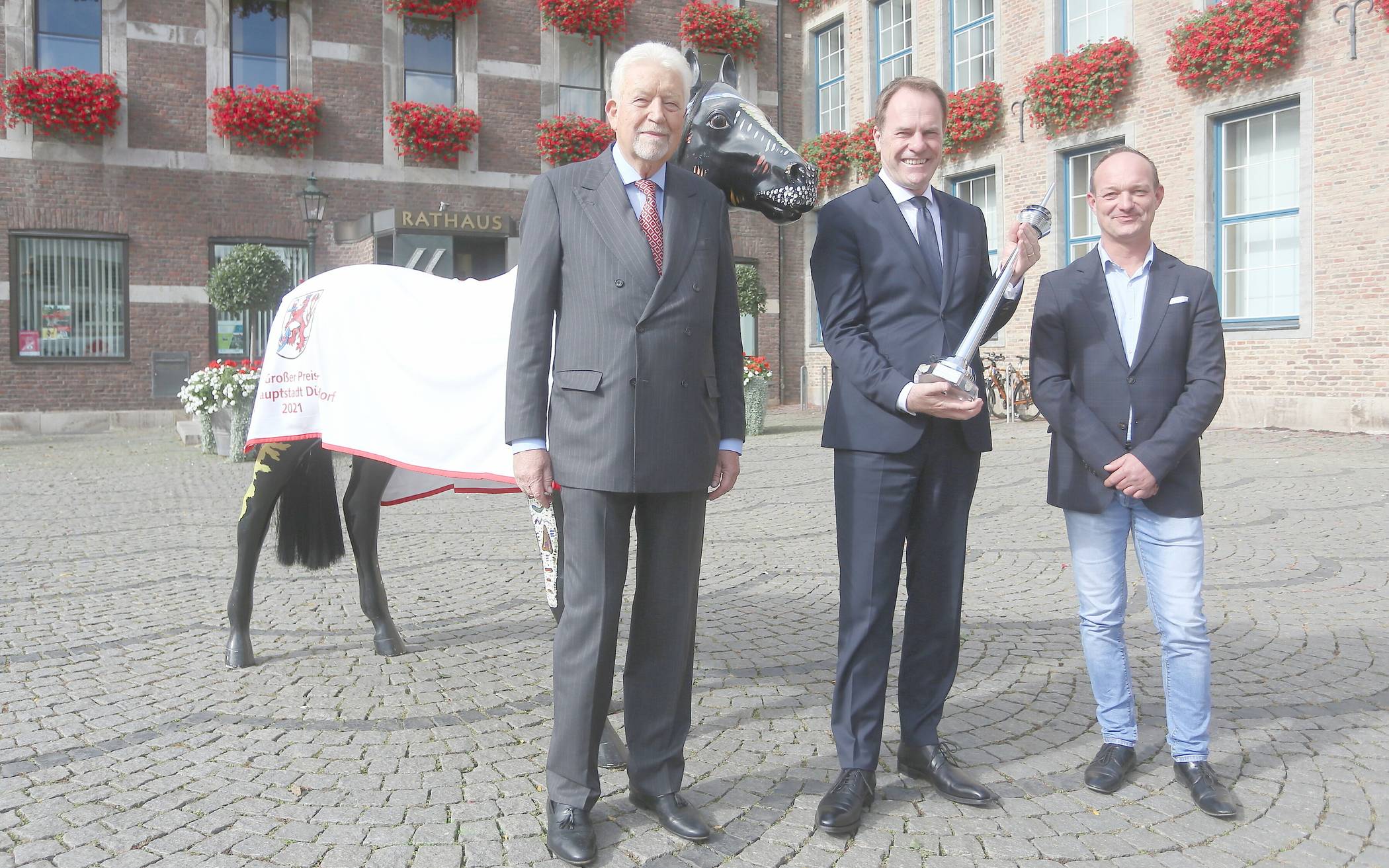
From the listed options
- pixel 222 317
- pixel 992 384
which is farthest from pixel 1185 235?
pixel 222 317

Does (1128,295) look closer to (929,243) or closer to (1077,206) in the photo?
(929,243)

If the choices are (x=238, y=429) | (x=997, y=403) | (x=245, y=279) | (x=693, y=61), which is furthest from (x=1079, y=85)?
(x=693, y=61)

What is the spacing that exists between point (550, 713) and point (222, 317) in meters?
15.9

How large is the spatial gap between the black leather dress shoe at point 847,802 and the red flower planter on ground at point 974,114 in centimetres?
1538

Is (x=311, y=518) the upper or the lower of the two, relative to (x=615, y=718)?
upper

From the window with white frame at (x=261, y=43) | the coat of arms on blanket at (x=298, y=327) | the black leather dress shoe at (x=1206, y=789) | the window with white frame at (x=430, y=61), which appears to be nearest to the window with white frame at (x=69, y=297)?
the window with white frame at (x=261, y=43)

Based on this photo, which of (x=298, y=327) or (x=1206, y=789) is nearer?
(x=1206, y=789)

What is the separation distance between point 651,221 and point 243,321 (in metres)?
16.7

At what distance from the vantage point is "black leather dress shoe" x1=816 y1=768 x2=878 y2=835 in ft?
8.35

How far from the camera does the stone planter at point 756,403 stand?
46.5ft

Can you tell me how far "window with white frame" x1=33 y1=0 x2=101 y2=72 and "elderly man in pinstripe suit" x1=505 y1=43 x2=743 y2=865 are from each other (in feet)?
56.4

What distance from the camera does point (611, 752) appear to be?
10.1ft

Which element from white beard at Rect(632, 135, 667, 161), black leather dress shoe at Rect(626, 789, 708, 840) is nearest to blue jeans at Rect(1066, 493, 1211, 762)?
black leather dress shoe at Rect(626, 789, 708, 840)

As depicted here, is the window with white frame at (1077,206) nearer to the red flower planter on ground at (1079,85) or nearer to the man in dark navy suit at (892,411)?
the red flower planter on ground at (1079,85)
